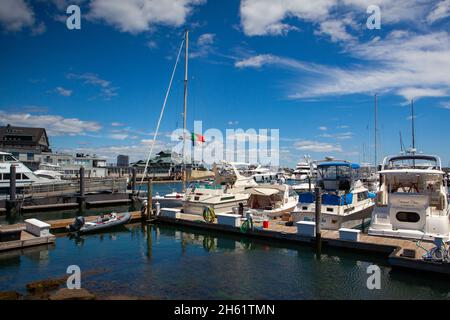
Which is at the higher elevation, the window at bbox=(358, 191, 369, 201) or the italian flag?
the italian flag

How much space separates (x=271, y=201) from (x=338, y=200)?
6.52 metres

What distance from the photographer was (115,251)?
1811cm

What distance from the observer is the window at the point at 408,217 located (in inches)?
684

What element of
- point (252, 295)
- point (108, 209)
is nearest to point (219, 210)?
point (252, 295)

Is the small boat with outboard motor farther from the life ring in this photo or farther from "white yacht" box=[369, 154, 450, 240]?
"white yacht" box=[369, 154, 450, 240]

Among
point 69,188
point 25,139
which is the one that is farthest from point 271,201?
point 25,139

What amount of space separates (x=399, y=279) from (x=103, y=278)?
12.3 meters

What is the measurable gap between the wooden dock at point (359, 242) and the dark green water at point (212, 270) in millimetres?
423

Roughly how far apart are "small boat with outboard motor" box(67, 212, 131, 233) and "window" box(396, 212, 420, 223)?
1817 cm

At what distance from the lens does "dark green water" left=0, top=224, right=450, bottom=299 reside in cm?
1231

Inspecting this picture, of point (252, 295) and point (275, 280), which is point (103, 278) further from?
point (275, 280)
